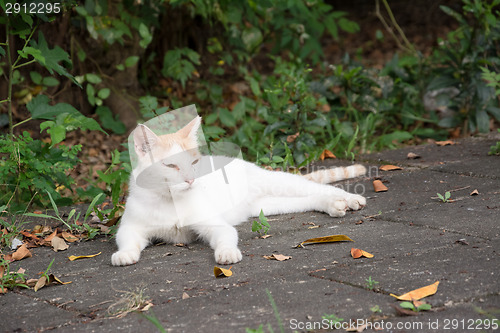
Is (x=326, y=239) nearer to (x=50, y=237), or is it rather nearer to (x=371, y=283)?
(x=371, y=283)


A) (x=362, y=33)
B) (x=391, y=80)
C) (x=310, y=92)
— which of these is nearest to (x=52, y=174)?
(x=310, y=92)

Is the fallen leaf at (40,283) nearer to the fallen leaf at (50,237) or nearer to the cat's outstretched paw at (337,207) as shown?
the fallen leaf at (50,237)

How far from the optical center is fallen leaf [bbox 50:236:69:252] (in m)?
3.22

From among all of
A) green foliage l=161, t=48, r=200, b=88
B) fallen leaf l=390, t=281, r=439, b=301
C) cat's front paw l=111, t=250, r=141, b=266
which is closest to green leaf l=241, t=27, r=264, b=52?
green foliage l=161, t=48, r=200, b=88

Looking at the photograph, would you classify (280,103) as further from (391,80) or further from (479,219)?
(479,219)

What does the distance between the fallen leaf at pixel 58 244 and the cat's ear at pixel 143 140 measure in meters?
0.67

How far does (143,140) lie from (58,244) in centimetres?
76

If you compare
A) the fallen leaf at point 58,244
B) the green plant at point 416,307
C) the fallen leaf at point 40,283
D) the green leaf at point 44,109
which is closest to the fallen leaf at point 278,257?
the green plant at point 416,307

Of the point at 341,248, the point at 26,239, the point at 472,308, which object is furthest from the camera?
the point at 26,239

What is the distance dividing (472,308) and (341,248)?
2.96 ft

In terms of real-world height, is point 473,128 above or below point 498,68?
below

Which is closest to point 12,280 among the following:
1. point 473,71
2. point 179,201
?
point 179,201

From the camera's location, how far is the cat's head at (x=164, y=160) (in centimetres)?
306

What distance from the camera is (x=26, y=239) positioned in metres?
3.43
